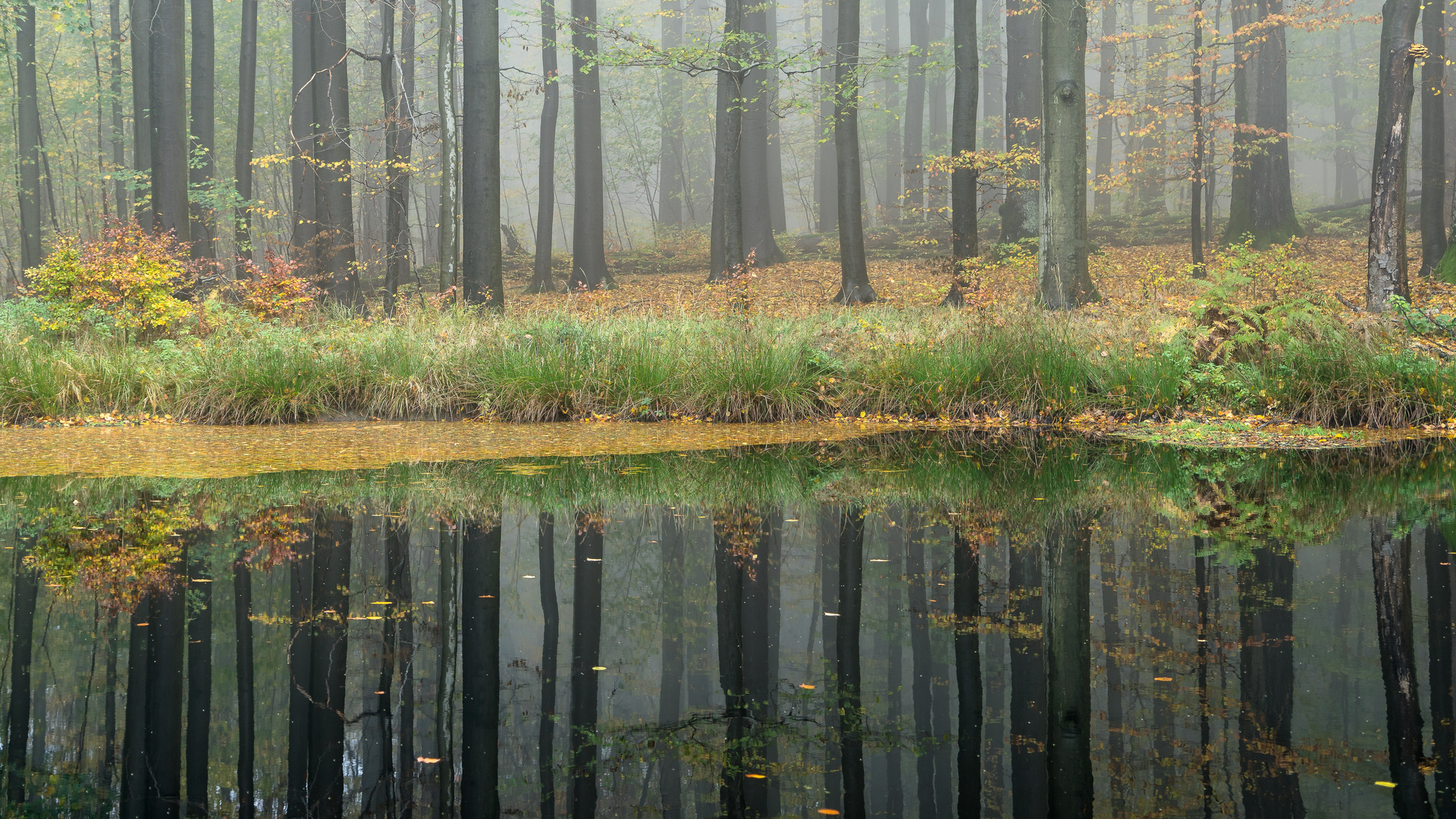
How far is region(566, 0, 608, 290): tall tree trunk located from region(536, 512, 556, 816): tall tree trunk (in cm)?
1357

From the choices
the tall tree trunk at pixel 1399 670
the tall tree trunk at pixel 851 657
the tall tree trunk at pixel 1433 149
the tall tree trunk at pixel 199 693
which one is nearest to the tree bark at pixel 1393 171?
the tall tree trunk at pixel 1433 149

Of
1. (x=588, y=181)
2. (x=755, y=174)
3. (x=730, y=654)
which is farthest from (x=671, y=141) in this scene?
(x=730, y=654)

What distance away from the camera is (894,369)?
7.75 m

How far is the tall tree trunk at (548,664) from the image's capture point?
6.08ft

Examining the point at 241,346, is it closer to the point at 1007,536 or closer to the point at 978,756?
the point at 1007,536

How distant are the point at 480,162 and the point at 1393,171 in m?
10.2

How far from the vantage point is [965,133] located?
44.1 feet

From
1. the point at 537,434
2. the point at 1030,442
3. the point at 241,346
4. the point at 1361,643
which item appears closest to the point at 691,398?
the point at 537,434

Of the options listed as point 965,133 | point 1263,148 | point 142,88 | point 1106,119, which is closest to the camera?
point 965,133

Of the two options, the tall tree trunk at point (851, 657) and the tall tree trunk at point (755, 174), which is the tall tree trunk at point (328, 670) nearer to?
the tall tree trunk at point (851, 657)

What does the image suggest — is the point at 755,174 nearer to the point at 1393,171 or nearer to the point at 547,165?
the point at 547,165

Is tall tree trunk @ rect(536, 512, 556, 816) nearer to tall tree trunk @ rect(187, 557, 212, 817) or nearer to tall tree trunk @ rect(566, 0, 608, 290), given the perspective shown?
tall tree trunk @ rect(187, 557, 212, 817)

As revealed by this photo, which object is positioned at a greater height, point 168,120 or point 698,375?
point 168,120

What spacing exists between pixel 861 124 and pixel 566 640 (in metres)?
30.8
